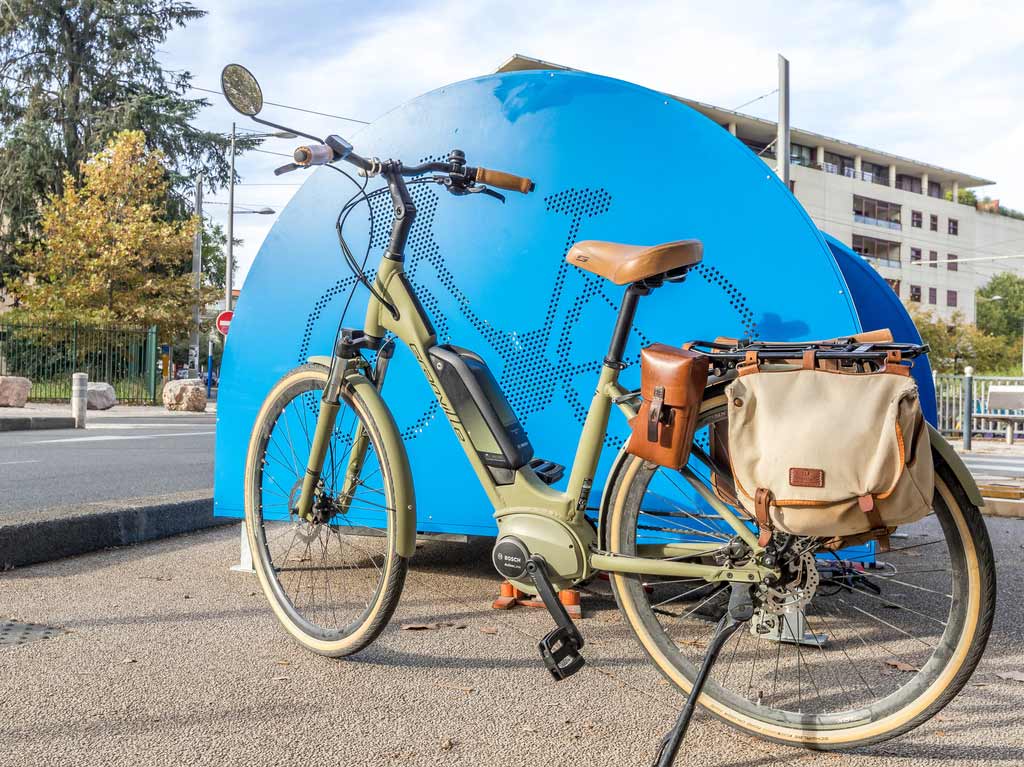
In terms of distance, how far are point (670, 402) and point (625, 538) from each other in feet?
1.55

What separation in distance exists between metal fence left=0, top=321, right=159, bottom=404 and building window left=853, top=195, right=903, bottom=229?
46.4 meters

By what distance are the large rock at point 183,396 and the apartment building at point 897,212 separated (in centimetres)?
3348

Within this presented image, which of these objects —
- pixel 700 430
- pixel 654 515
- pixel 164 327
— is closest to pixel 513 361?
pixel 654 515

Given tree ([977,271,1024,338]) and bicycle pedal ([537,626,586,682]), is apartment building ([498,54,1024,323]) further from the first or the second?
bicycle pedal ([537,626,586,682])

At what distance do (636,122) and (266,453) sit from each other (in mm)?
1894

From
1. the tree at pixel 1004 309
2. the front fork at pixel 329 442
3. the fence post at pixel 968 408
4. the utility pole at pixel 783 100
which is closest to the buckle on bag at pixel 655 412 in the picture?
the front fork at pixel 329 442

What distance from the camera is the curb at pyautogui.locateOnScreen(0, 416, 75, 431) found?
51.3ft

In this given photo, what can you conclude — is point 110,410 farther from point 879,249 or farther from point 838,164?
point 879,249

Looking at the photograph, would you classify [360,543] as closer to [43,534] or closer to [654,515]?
[43,534]

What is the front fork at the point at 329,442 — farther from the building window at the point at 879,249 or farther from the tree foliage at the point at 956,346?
the building window at the point at 879,249

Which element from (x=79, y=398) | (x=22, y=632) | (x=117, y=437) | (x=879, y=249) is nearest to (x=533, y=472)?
(x=22, y=632)

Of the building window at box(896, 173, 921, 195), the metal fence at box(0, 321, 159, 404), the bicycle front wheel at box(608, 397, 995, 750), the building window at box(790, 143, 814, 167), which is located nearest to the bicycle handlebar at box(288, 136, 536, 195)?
the bicycle front wheel at box(608, 397, 995, 750)

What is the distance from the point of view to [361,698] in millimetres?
2627

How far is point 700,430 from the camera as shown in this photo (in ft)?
8.00
